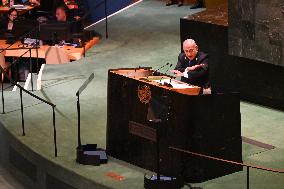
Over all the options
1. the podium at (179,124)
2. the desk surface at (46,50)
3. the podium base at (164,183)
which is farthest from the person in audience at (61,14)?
the podium base at (164,183)

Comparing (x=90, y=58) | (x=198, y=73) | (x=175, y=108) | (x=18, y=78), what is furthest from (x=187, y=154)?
(x=18, y=78)

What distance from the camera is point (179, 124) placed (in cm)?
820

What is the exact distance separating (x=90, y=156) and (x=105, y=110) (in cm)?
228

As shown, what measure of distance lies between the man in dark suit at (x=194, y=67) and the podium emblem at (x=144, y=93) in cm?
116

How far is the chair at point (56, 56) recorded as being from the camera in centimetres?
1497

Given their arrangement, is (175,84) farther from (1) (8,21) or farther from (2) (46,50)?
(1) (8,21)

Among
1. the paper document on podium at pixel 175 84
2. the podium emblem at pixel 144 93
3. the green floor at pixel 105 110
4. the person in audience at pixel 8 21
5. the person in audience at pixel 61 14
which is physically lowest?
the green floor at pixel 105 110

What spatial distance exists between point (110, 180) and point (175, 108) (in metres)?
1.18

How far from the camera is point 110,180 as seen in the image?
8.67m

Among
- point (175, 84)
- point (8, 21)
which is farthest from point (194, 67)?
point (8, 21)

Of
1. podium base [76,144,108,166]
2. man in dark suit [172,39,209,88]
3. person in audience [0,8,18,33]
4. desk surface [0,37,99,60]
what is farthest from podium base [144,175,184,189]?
person in audience [0,8,18,33]

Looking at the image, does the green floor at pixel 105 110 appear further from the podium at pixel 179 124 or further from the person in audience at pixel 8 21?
the person in audience at pixel 8 21

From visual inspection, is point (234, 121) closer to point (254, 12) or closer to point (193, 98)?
point (193, 98)

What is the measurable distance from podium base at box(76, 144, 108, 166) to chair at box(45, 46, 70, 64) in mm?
5862
